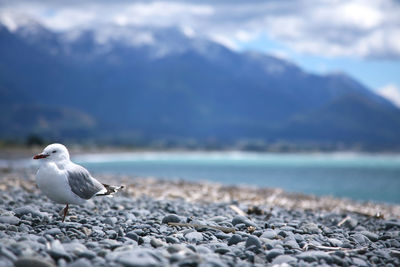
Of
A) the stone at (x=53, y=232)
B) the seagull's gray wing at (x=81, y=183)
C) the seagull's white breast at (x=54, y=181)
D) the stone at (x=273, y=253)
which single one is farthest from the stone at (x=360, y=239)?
the seagull's white breast at (x=54, y=181)

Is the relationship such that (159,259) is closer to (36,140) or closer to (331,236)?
(331,236)

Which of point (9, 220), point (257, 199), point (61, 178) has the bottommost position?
point (257, 199)

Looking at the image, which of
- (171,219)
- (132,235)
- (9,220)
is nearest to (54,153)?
(9,220)

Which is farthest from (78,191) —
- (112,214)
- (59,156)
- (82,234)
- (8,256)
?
(8,256)

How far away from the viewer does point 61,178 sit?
699 cm

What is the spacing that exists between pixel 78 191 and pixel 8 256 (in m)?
2.64

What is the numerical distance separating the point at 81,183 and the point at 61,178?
18.2 inches

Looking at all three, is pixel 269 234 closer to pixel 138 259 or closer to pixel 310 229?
pixel 310 229

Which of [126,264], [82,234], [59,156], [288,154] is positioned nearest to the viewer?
[126,264]

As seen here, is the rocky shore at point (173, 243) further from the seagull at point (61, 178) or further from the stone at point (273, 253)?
the seagull at point (61, 178)

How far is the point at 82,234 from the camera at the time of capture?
6289 millimetres

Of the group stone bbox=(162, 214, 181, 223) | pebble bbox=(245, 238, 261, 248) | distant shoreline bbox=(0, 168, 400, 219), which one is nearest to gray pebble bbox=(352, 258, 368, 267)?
pebble bbox=(245, 238, 261, 248)

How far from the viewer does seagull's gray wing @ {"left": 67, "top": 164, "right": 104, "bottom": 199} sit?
7.20 m

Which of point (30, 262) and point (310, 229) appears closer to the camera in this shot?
point (30, 262)
